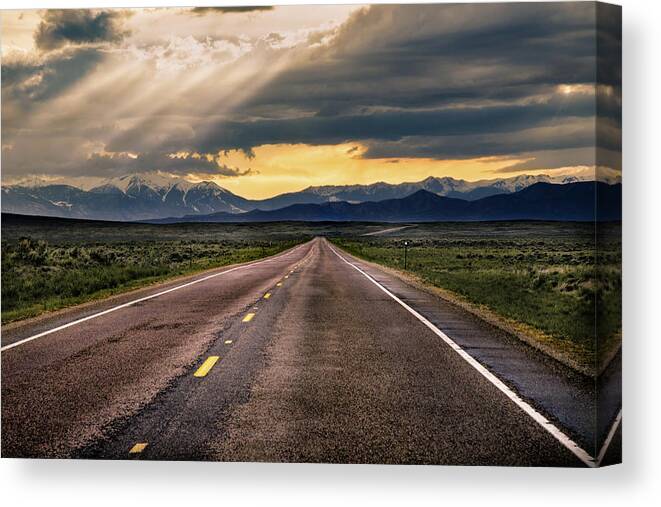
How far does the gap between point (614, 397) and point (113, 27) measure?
296 inches

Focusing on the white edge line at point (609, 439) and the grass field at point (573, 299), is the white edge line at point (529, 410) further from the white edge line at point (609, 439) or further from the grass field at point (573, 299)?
the grass field at point (573, 299)

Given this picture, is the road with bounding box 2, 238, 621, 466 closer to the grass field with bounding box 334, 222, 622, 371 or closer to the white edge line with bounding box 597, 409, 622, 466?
the white edge line with bounding box 597, 409, 622, 466

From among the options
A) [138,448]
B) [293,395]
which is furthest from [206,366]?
[138,448]

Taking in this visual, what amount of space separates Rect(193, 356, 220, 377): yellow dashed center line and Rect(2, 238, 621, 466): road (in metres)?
0.04

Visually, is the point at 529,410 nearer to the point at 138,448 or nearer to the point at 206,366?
the point at 138,448

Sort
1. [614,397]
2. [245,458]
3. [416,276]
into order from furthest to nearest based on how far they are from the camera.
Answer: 1. [416,276]
2. [614,397]
3. [245,458]

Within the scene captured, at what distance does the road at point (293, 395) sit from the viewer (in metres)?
6.20

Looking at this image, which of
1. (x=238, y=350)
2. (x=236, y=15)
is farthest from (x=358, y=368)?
(x=236, y=15)

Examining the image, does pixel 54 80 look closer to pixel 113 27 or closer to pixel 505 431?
pixel 113 27

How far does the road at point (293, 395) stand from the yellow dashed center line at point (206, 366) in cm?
4

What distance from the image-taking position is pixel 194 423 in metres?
6.71

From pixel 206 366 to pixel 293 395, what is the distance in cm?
197

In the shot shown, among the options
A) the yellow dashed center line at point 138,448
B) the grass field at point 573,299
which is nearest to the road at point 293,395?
the yellow dashed center line at point 138,448

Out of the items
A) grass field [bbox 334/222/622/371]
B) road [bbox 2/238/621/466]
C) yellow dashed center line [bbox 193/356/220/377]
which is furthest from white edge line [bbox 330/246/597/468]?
yellow dashed center line [bbox 193/356/220/377]
